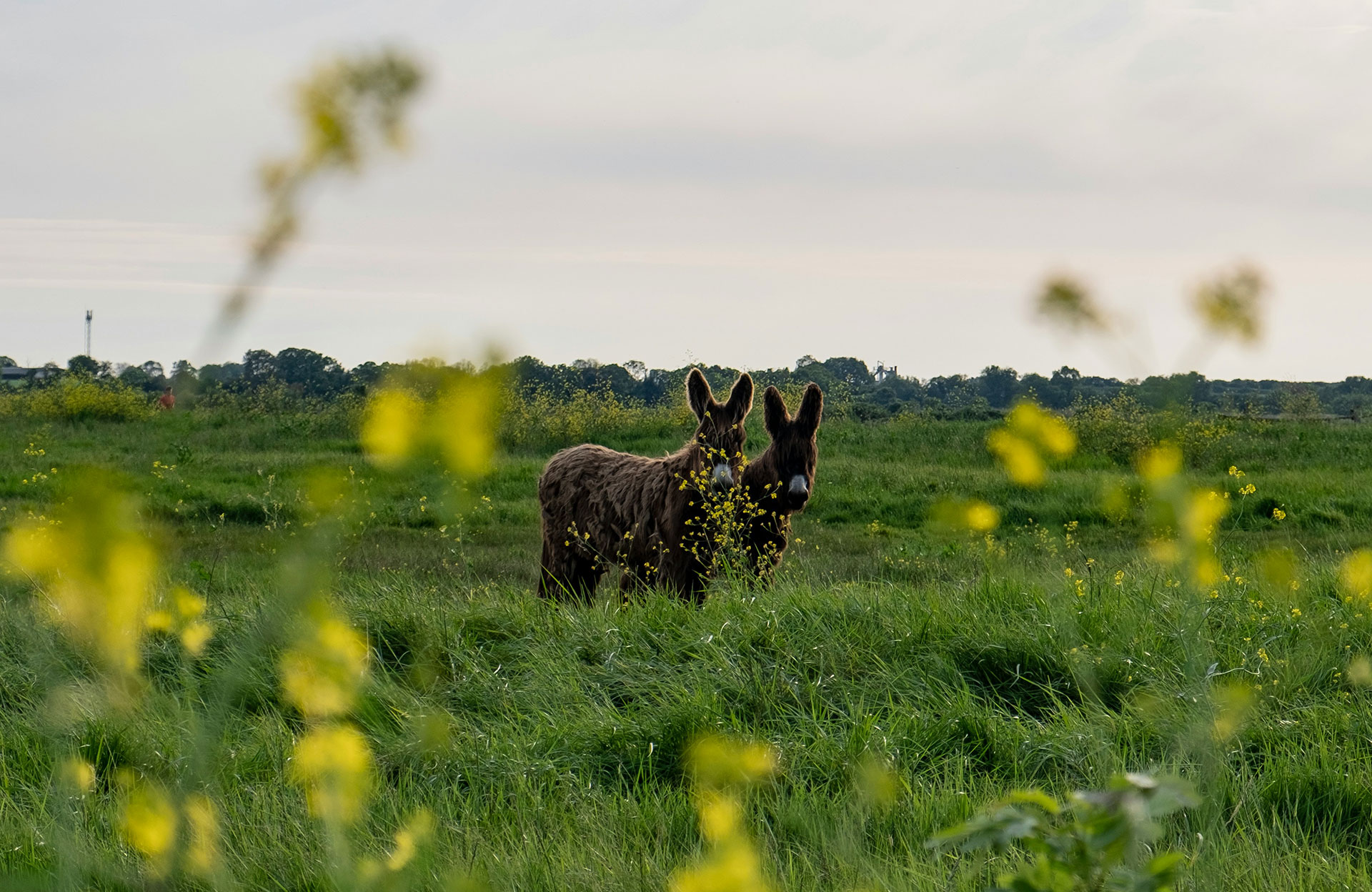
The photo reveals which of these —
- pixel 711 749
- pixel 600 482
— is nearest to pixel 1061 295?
pixel 711 749

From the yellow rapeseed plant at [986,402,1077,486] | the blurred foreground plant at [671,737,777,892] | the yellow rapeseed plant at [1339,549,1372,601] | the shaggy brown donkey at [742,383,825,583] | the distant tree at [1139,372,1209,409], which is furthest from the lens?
the shaggy brown donkey at [742,383,825,583]

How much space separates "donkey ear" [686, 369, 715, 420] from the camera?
19.1ft

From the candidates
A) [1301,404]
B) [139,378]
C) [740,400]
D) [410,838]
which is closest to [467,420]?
[139,378]

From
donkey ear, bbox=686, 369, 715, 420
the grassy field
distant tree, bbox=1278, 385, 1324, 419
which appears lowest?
the grassy field

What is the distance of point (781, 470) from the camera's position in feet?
19.2

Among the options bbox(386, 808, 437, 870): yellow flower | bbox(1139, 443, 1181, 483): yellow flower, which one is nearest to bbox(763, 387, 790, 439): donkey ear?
bbox(386, 808, 437, 870): yellow flower

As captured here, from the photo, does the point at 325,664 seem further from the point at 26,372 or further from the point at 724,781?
the point at 26,372

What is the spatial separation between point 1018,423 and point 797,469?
3.92 meters

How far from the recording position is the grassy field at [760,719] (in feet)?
8.75

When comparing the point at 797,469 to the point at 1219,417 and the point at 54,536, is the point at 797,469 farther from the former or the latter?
the point at 1219,417

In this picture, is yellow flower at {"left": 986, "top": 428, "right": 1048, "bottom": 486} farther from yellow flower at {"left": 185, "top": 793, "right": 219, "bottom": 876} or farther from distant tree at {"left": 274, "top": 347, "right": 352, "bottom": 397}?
yellow flower at {"left": 185, "top": 793, "right": 219, "bottom": 876}

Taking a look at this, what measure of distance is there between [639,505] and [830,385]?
997 inches

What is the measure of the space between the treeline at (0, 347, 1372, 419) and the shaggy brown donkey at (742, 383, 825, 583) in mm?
1046

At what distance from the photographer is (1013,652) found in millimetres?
4207
